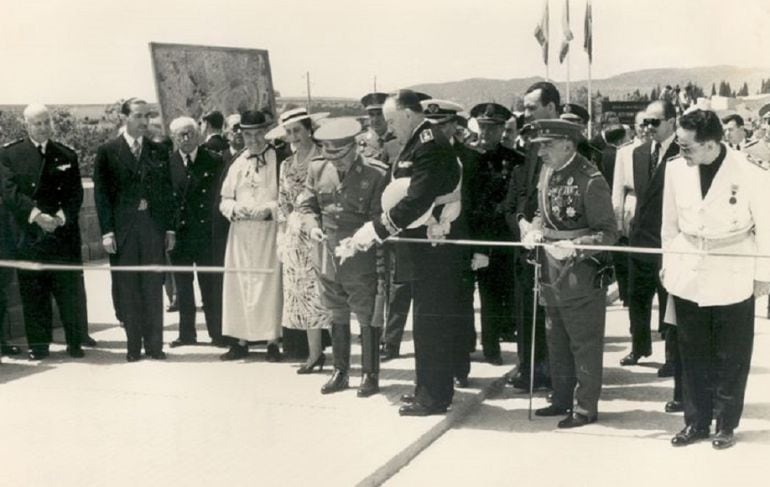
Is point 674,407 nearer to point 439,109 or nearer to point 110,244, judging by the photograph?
point 439,109

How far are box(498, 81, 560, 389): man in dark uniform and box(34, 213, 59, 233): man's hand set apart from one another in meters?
3.42

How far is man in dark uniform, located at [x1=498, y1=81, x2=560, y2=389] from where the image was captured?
261 inches

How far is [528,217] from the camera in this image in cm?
662

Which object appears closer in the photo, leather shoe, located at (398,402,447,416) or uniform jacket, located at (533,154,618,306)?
uniform jacket, located at (533,154,618,306)

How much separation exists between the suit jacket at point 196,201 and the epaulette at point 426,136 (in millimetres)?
2765

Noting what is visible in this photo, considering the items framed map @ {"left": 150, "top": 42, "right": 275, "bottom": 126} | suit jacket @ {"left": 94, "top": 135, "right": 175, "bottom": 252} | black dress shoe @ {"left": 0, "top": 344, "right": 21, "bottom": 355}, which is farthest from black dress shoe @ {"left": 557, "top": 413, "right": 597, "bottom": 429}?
framed map @ {"left": 150, "top": 42, "right": 275, "bottom": 126}

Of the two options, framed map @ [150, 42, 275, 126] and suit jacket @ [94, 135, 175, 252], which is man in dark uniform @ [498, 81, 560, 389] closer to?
suit jacket @ [94, 135, 175, 252]

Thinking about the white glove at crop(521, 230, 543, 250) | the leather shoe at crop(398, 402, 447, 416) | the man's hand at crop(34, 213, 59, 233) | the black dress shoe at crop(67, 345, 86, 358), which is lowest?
the leather shoe at crop(398, 402, 447, 416)

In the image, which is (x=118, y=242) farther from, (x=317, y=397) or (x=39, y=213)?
(x=317, y=397)

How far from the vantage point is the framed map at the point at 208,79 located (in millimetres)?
9648

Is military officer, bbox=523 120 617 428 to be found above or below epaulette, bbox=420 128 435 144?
below

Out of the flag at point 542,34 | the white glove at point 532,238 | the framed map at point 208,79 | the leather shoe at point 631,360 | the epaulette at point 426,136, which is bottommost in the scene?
the leather shoe at point 631,360

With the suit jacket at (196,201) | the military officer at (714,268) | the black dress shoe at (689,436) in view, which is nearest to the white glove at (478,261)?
the military officer at (714,268)

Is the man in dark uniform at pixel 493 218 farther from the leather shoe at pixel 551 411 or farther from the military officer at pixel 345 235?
the leather shoe at pixel 551 411
